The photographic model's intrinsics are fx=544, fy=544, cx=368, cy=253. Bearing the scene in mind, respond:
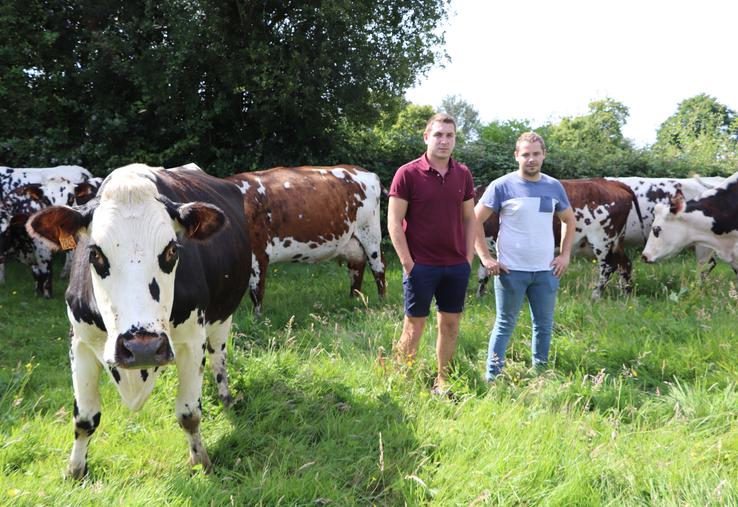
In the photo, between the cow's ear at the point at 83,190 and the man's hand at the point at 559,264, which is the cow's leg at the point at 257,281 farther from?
the man's hand at the point at 559,264

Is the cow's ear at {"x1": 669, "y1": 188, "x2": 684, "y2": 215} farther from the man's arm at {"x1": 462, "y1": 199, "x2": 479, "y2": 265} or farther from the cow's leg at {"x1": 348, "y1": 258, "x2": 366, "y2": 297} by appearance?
the man's arm at {"x1": 462, "y1": 199, "x2": 479, "y2": 265}

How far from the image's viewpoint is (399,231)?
3.78 meters

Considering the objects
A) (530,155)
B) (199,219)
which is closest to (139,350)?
(199,219)

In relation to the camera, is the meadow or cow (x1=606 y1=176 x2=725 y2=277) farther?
cow (x1=606 y1=176 x2=725 y2=277)

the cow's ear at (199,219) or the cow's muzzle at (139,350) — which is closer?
the cow's muzzle at (139,350)

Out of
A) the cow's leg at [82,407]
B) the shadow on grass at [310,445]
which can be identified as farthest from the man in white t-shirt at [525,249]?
the cow's leg at [82,407]

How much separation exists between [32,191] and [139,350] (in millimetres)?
6784

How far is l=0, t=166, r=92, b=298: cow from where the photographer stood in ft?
25.6

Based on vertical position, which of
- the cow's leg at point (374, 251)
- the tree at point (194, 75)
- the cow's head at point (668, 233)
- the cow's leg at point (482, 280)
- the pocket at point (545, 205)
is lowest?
the cow's leg at point (482, 280)

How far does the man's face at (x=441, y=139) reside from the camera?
3.79 meters

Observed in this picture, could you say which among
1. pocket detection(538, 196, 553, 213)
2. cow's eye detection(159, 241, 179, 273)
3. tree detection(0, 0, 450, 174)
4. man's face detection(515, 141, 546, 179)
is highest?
tree detection(0, 0, 450, 174)

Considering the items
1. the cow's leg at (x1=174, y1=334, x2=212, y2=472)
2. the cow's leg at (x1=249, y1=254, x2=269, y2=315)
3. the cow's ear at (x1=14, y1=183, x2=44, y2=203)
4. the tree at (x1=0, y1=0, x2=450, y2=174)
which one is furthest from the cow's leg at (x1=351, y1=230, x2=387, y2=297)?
the cow's ear at (x1=14, y1=183, x2=44, y2=203)

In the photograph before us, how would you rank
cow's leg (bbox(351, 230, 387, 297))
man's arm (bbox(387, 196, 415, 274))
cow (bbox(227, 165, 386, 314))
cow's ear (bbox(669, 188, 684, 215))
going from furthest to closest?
cow's leg (bbox(351, 230, 387, 297)), cow's ear (bbox(669, 188, 684, 215)), cow (bbox(227, 165, 386, 314)), man's arm (bbox(387, 196, 415, 274))

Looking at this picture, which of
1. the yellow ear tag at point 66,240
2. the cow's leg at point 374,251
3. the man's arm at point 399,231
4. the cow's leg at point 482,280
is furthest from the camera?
the cow's leg at point 482,280
